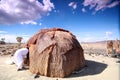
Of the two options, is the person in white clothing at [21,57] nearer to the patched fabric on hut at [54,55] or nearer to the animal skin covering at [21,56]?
the animal skin covering at [21,56]

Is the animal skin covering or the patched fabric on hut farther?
the animal skin covering

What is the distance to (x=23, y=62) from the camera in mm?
10758

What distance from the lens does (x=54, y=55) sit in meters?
9.25

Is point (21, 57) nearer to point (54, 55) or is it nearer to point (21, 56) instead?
point (21, 56)

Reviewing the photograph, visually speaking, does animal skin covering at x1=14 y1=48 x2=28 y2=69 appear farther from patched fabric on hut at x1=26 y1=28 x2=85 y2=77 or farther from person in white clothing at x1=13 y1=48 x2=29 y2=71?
patched fabric on hut at x1=26 y1=28 x2=85 y2=77

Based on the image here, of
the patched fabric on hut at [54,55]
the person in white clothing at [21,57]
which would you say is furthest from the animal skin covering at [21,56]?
the patched fabric on hut at [54,55]

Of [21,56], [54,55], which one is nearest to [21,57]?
[21,56]

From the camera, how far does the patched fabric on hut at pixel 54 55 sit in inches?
358

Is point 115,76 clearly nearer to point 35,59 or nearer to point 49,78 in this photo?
point 49,78

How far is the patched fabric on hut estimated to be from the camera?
9.10 metres

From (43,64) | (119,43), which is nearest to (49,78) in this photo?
(43,64)

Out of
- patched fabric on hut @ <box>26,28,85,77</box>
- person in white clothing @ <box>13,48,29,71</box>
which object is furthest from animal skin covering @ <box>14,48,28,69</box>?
patched fabric on hut @ <box>26,28,85,77</box>

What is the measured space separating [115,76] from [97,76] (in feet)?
3.38

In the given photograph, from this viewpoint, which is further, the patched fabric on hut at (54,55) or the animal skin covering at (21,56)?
the animal skin covering at (21,56)
